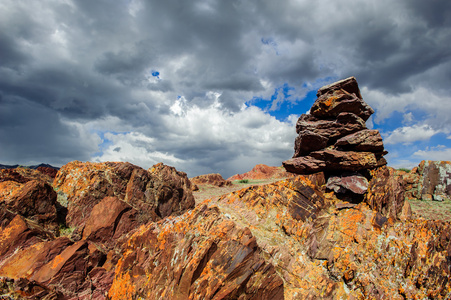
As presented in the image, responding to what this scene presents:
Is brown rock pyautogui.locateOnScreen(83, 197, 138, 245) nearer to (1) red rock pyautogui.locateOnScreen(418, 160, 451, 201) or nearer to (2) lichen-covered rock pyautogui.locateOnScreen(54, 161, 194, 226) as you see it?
(2) lichen-covered rock pyautogui.locateOnScreen(54, 161, 194, 226)

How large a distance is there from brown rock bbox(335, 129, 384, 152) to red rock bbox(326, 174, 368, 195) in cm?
151

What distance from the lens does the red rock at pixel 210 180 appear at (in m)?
51.0

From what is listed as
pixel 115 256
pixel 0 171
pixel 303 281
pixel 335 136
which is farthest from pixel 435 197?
pixel 0 171

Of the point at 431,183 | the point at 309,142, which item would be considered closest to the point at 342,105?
the point at 309,142

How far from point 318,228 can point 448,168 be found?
16.9 metres

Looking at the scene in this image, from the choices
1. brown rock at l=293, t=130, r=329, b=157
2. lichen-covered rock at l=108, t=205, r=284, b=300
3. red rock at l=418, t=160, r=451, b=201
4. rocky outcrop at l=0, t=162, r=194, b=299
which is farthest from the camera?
red rock at l=418, t=160, r=451, b=201

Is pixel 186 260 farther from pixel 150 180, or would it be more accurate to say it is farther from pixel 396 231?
pixel 150 180

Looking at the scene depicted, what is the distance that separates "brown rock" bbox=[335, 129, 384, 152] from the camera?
436 inches

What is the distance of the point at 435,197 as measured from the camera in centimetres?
1702

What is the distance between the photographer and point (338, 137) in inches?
487

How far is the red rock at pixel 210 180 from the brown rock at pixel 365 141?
4040cm

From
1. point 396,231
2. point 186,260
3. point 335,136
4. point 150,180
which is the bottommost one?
point 186,260

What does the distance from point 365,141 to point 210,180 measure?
1684 inches

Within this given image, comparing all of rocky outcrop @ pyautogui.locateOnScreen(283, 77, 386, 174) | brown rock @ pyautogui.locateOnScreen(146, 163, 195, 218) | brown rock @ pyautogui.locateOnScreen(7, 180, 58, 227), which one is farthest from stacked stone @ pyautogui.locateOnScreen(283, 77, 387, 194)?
brown rock @ pyautogui.locateOnScreen(7, 180, 58, 227)
